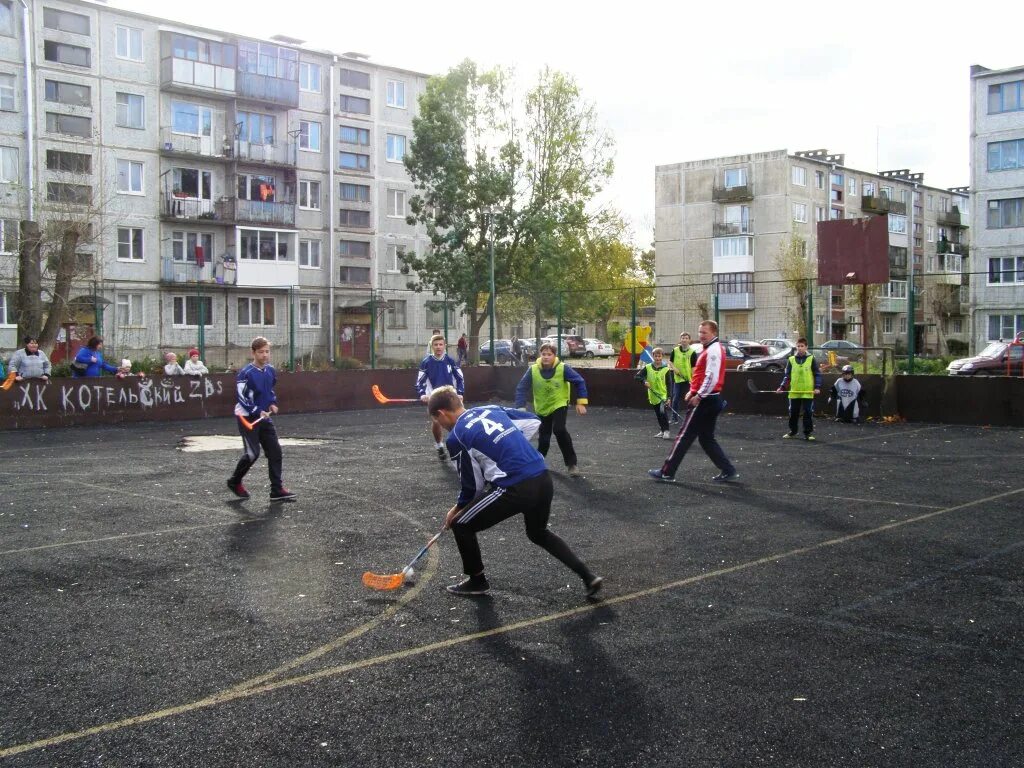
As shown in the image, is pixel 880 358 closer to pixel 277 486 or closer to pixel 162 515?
pixel 277 486

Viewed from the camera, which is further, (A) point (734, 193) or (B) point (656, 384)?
(A) point (734, 193)

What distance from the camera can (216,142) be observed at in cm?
4778

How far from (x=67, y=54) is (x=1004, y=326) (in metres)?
38.7

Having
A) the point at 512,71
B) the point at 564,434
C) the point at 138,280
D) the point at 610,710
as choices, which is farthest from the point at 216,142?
the point at 610,710

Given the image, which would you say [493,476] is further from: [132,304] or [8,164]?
[8,164]

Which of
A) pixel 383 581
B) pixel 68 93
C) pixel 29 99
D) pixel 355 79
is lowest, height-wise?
pixel 383 581

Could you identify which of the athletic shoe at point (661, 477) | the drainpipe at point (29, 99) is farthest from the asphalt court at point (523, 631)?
the drainpipe at point (29, 99)

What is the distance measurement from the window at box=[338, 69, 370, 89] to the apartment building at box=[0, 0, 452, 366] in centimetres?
10

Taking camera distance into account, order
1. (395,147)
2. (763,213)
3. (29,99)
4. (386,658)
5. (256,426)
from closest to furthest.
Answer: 1. (386,658)
2. (256,426)
3. (29,99)
4. (395,147)
5. (763,213)

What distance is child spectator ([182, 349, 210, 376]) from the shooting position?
23466 millimetres

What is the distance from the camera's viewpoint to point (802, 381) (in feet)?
58.0

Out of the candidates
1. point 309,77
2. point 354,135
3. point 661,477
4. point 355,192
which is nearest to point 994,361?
point 661,477

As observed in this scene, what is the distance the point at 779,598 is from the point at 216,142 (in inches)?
1809

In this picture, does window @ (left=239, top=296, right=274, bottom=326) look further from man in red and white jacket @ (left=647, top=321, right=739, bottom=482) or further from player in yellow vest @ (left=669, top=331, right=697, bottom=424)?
man in red and white jacket @ (left=647, top=321, right=739, bottom=482)
